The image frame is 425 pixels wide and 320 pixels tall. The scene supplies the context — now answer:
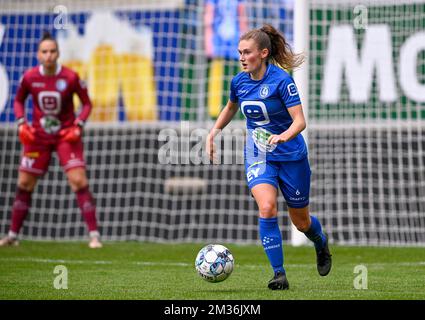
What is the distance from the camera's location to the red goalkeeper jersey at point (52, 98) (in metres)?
10.6

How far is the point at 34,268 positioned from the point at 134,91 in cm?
631

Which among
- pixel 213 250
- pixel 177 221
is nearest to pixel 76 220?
pixel 177 221

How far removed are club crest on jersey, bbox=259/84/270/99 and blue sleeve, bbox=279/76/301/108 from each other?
→ 0.32 ft

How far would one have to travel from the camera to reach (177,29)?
1395 cm

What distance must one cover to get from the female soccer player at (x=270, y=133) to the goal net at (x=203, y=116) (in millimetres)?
5001

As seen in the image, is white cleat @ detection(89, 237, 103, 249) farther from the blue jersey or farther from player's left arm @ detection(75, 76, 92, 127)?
the blue jersey

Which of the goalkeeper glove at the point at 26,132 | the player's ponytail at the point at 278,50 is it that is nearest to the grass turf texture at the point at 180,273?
the goalkeeper glove at the point at 26,132

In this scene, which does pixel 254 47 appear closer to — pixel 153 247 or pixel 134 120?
pixel 153 247

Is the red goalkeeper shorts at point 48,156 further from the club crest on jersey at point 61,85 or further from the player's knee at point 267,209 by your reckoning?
the player's knee at point 267,209

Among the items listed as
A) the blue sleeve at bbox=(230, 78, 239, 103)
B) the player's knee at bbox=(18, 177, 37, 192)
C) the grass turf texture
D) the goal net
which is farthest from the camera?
the goal net

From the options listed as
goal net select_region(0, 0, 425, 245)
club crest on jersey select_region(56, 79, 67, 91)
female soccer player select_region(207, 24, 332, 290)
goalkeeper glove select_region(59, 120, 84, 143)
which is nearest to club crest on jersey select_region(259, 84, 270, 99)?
female soccer player select_region(207, 24, 332, 290)

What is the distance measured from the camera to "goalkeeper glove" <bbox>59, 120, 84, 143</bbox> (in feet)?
34.6

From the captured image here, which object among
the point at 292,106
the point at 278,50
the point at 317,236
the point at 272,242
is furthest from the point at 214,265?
the point at 278,50
